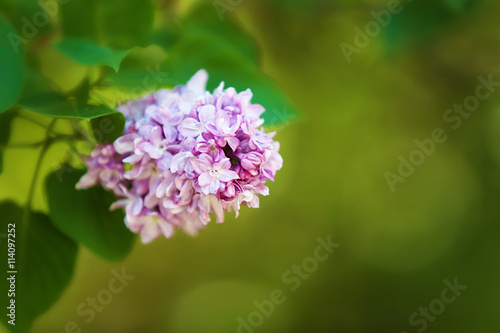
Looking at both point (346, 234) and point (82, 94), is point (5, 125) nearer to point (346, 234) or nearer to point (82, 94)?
point (82, 94)

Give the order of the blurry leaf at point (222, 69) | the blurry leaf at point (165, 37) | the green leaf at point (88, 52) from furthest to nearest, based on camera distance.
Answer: the blurry leaf at point (165, 37) < the blurry leaf at point (222, 69) < the green leaf at point (88, 52)

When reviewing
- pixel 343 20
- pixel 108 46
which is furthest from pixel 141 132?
pixel 343 20

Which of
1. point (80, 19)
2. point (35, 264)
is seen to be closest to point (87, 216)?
point (35, 264)

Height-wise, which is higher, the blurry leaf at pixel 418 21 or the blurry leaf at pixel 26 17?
the blurry leaf at pixel 418 21

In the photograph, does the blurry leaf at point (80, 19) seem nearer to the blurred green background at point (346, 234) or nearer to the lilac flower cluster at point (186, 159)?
the lilac flower cluster at point (186, 159)

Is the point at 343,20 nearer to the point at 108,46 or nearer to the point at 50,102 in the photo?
the point at 108,46

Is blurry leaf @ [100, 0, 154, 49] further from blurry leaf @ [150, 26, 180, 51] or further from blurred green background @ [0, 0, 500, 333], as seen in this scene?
blurred green background @ [0, 0, 500, 333]

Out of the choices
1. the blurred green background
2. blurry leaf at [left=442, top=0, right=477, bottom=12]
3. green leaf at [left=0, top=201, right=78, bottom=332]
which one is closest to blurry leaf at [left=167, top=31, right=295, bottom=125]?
green leaf at [left=0, top=201, right=78, bottom=332]

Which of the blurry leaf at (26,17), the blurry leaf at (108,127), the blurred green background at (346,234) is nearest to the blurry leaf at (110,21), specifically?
the blurry leaf at (26,17)
